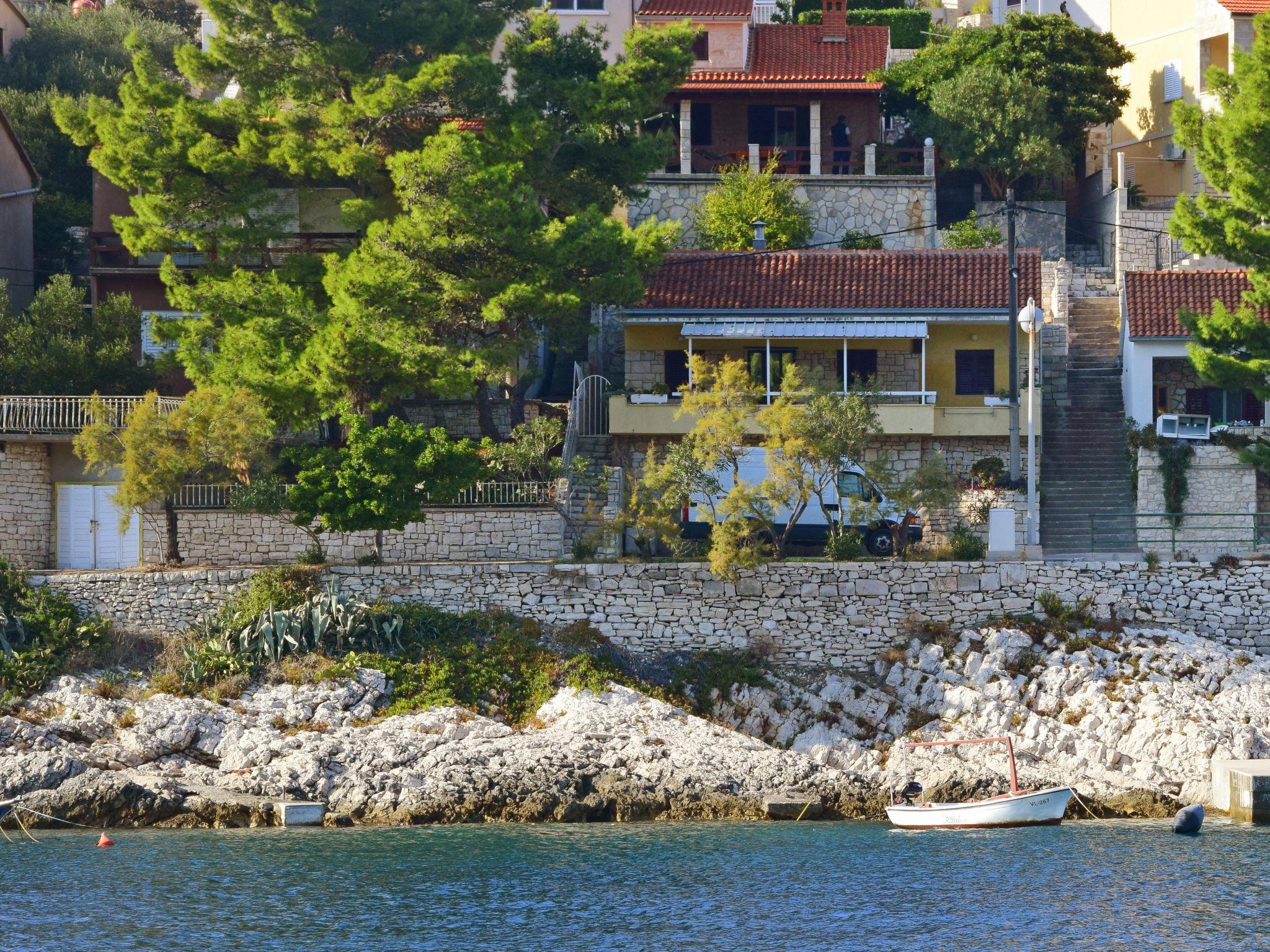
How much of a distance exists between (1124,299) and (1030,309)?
8.68m

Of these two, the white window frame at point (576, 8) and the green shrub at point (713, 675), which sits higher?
the white window frame at point (576, 8)

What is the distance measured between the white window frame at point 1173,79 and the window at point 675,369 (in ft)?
66.5

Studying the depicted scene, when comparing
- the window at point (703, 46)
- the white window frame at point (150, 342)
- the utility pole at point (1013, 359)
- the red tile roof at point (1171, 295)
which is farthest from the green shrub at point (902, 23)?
the white window frame at point (150, 342)

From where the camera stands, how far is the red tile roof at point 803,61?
50062 mm

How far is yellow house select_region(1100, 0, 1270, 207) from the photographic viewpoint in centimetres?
5238

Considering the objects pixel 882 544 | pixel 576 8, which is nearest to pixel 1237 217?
pixel 882 544

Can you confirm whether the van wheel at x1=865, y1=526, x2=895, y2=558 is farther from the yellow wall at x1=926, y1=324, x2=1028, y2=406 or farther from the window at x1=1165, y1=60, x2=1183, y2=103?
the window at x1=1165, y1=60, x2=1183, y2=103

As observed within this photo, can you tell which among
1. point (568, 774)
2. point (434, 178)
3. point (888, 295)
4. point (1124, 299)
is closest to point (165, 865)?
point (568, 774)

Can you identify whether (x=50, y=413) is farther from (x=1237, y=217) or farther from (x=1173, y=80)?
(x=1173, y=80)

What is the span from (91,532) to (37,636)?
4.14 m

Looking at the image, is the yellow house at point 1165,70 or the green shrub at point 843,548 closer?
the green shrub at point 843,548

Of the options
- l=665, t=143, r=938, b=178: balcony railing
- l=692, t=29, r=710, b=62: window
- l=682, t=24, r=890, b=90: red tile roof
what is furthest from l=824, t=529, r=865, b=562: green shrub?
l=692, t=29, r=710, b=62: window

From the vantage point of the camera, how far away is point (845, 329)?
4138 cm

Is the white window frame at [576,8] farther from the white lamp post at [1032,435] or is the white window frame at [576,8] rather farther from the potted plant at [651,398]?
the white lamp post at [1032,435]
